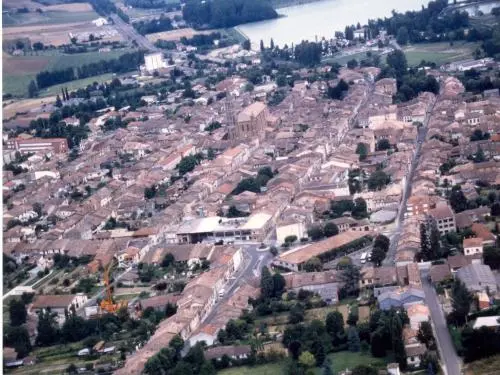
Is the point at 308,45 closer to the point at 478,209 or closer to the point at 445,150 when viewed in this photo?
the point at 445,150

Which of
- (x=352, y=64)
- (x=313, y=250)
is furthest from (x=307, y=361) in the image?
(x=352, y=64)

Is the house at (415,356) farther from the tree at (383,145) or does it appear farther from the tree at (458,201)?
the tree at (383,145)

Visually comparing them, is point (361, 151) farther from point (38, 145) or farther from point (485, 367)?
point (485, 367)

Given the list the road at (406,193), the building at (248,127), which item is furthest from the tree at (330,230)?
the building at (248,127)

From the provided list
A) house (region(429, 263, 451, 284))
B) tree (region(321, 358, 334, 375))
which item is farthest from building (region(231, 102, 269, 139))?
tree (region(321, 358, 334, 375))

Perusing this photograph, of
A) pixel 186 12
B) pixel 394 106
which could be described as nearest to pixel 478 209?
pixel 394 106
